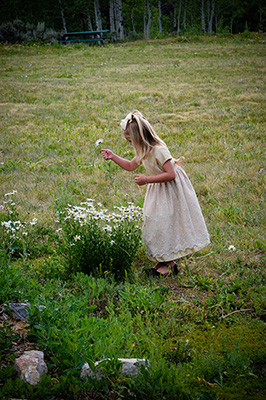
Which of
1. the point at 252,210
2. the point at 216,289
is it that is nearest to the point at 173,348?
the point at 216,289

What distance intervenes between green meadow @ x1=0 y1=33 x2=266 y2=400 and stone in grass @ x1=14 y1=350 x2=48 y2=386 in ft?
0.24

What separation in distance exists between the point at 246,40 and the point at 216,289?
25045 millimetres

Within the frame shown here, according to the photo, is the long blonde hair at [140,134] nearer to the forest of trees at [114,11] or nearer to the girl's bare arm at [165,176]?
the girl's bare arm at [165,176]

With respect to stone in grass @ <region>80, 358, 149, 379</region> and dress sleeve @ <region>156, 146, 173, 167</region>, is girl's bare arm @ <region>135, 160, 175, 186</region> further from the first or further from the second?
stone in grass @ <region>80, 358, 149, 379</region>

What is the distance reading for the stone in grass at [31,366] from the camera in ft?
6.43

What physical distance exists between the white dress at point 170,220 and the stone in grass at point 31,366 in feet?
5.21

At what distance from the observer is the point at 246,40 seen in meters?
24.1

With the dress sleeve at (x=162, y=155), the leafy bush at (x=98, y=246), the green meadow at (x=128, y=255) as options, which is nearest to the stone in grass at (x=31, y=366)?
the green meadow at (x=128, y=255)

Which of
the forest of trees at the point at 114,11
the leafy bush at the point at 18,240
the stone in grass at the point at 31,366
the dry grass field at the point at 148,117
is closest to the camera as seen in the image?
the stone in grass at the point at 31,366

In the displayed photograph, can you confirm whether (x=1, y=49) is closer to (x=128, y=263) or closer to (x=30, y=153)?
(x=30, y=153)

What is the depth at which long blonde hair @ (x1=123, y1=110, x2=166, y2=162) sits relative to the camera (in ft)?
10.9

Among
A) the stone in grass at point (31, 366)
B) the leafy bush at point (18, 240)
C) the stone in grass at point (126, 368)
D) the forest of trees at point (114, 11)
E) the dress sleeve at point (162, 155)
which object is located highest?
the forest of trees at point (114, 11)

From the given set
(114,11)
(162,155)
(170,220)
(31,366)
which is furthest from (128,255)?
(114,11)

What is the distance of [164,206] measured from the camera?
3369 mm
